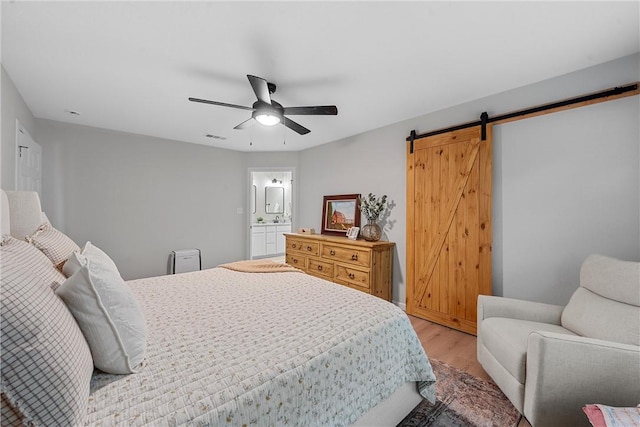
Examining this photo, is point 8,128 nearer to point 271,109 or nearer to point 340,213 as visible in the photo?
point 271,109

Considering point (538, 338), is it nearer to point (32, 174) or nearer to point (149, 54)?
point (149, 54)

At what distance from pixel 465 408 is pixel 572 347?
30.1 inches

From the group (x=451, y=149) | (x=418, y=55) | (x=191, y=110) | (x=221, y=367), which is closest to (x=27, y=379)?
(x=221, y=367)

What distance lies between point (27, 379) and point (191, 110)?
3.02m

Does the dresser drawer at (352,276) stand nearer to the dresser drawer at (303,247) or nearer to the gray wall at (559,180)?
the dresser drawer at (303,247)

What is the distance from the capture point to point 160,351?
1.13m

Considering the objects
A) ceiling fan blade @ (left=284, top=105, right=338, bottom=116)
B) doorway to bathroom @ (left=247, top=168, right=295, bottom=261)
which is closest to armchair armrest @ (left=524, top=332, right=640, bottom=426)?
ceiling fan blade @ (left=284, top=105, right=338, bottom=116)

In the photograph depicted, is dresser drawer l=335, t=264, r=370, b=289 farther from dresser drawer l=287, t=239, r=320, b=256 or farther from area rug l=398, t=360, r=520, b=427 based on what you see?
area rug l=398, t=360, r=520, b=427

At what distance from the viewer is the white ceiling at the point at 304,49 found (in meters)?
1.55

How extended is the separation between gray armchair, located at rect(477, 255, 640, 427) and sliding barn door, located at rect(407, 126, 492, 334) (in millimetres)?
702

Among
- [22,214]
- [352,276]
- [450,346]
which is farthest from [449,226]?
[22,214]

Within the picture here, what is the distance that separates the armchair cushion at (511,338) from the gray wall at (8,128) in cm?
398

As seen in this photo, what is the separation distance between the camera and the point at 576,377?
1357 mm

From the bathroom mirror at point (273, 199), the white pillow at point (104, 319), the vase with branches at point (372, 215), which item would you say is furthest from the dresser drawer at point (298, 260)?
the bathroom mirror at point (273, 199)
